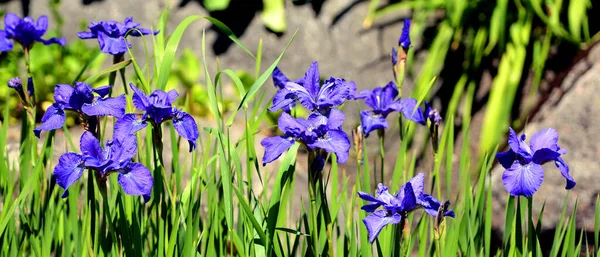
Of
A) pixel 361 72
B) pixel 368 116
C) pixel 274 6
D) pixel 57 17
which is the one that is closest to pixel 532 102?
pixel 361 72

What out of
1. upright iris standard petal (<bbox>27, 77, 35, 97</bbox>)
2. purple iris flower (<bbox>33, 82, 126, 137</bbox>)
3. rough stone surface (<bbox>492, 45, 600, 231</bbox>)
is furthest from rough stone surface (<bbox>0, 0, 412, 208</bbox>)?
purple iris flower (<bbox>33, 82, 126, 137</bbox>)

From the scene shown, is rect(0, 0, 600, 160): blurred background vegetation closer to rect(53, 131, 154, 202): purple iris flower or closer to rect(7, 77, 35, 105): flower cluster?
rect(7, 77, 35, 105): flower cluster

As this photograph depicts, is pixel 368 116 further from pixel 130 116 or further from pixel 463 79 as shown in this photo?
pixel 463 79

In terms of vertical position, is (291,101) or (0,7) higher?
(0,7)

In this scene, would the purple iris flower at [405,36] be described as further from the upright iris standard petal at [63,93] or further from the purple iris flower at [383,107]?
the upright iris standard petal at [63,93]

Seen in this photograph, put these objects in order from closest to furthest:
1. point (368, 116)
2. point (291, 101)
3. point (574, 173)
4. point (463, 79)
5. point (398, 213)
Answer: point (398, 213), point (291, 101), point (368, 116), point (574, 173), point (463, 79)

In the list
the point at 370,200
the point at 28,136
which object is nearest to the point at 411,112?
the point at 370,200
